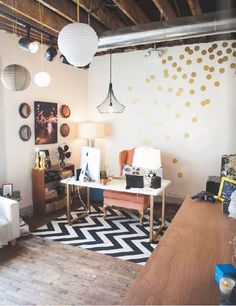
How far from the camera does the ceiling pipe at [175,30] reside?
3.03 meters

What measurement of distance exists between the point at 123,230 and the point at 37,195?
1.61m

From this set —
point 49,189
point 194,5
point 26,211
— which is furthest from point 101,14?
point 26,211

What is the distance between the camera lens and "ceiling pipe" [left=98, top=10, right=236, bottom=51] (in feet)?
9.95

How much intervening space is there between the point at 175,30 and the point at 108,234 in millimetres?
2801

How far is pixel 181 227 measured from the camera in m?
1.88

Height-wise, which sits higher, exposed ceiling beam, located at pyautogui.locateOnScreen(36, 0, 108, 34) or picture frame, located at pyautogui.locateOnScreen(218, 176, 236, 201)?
exposed ceiling beam, located at pyautogui.locateOnScreen(36, 0, 108, 34)

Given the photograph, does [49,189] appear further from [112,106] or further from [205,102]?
[205,102]

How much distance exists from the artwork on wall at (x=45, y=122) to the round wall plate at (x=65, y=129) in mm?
193

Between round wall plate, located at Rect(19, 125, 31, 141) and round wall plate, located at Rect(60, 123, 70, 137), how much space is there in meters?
0.80

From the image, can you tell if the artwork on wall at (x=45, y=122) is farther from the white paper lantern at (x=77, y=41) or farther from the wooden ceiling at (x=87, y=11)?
the white paper lantern at (x=77, y=41)

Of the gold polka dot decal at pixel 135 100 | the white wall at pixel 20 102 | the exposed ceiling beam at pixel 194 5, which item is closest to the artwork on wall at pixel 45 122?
the white wall at pixel 20 102

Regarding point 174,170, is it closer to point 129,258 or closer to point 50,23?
point 129,258

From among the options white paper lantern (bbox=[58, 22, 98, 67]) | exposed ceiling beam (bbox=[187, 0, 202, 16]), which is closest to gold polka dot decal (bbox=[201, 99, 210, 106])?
exposed ceiling beam (bbox=[187, 0, 202, 16])

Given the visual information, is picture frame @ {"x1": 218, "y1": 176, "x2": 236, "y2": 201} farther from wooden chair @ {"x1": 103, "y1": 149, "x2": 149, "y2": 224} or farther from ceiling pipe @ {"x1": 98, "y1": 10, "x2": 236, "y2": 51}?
ceiling pipe @ {"x1": 98, "y1": 10, "x2": 236, "y2": 51}
